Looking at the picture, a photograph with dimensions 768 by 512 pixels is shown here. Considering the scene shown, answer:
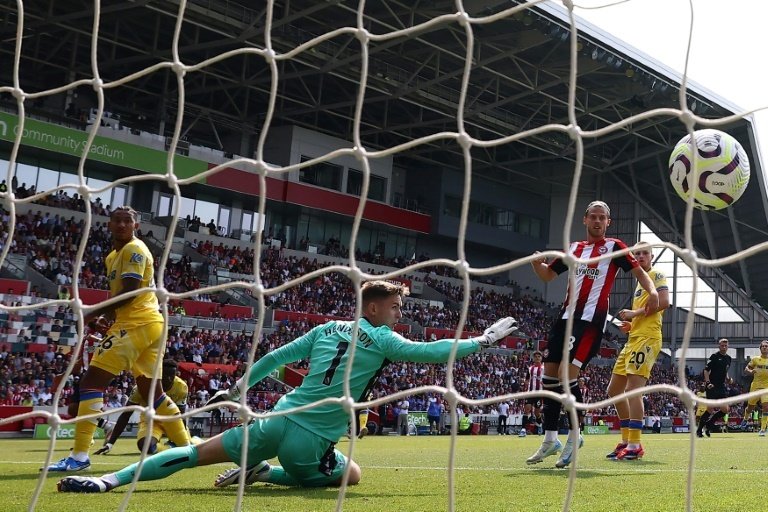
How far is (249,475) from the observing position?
5215 millimetres

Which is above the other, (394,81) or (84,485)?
(394,81)

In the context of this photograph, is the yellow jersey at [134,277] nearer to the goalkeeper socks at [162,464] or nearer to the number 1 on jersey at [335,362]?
the goalkeeper socks at [162,464]

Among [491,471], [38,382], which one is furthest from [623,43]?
[491,471]

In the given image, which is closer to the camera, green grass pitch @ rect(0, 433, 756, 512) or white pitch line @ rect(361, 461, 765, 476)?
green grass pitch @ rect(0, 433, 756, 512)

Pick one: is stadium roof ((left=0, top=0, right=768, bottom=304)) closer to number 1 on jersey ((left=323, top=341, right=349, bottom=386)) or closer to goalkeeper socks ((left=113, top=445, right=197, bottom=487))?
number 1 on jersey ((left=323, top=341, right=349, bottom=386))

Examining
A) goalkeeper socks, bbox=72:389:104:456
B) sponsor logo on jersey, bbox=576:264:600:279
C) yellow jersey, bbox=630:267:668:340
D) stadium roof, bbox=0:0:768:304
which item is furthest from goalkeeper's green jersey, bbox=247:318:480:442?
stadium roof, bbox=0:0:768:304

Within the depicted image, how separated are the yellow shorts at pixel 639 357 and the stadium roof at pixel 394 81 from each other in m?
21.2

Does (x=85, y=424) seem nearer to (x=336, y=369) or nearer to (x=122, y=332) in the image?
(x=122, y=332)

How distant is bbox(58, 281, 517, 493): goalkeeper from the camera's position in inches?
188

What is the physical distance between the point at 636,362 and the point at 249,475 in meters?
4.15

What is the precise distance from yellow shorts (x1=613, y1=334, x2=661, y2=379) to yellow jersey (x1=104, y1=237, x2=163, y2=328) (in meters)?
4.11

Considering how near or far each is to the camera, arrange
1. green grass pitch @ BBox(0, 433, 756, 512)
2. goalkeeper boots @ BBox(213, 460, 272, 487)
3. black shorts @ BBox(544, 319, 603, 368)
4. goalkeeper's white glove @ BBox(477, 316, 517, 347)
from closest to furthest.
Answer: green grass pitch @ BBox(0, 433, 756, 512)
goalkeeper's white glove @ BBox(477, 316, 517, 347)
goalkeeper boots @ BBox(213, 460, 272, 487)
black shorts @ BBox(544, 319, 603, 368)

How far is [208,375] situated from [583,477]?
17960mm

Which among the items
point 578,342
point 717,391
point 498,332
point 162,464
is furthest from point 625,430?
point 717,391
